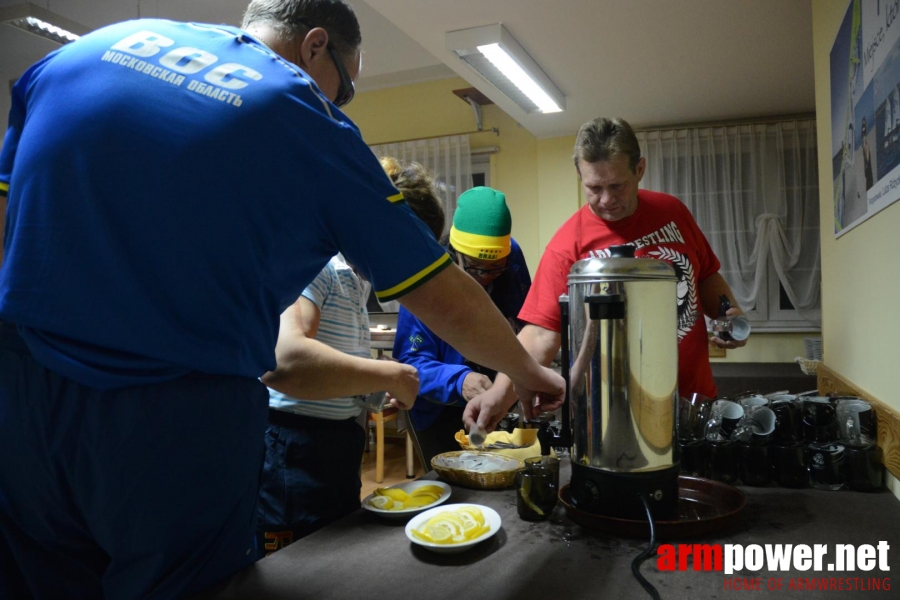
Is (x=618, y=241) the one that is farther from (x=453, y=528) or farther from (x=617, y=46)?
(x=617, y=46)

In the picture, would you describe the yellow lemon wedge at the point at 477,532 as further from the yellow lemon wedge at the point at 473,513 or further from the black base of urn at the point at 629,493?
the black base of urn at the point at 629,493

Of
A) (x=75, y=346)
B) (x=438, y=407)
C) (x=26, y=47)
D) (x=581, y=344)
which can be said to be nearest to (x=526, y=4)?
(x=438, y=407)

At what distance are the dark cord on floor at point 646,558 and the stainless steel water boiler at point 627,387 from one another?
4 cm

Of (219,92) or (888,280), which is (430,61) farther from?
(219,92)

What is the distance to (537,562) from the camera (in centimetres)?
90

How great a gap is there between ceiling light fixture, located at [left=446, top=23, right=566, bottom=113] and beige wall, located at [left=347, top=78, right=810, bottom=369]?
93cm

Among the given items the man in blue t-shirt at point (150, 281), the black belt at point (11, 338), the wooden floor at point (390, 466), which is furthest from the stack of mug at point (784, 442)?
the wooden floor at point (390, 466)

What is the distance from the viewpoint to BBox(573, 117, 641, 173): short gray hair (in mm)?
1813

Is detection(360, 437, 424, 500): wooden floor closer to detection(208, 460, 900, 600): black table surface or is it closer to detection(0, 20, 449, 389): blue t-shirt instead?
detection(208, 460, 900, 600): black table surface

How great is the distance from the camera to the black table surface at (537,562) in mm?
801

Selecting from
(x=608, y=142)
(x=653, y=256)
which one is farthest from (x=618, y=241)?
(x=608, y=142)

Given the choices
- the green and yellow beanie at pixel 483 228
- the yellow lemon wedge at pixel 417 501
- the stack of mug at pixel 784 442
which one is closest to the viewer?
the yellow lemon wedge at pixel 417 501

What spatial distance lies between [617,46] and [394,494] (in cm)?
311

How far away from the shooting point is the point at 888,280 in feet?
4.43
